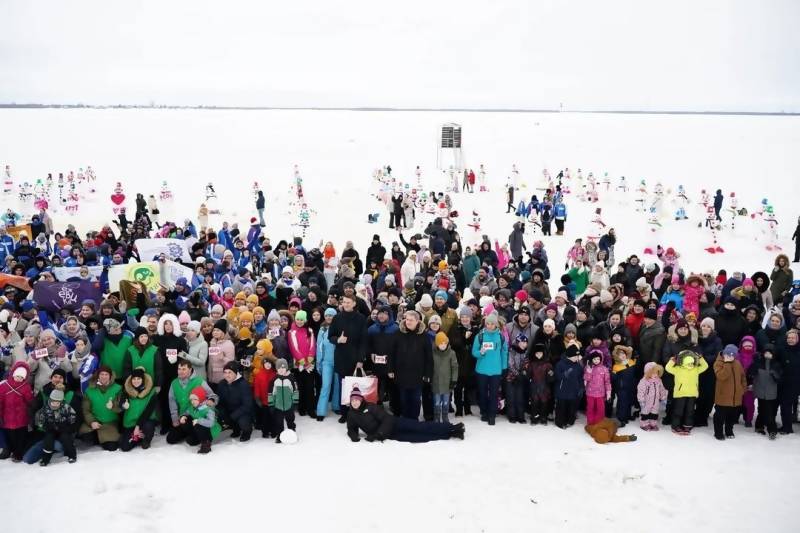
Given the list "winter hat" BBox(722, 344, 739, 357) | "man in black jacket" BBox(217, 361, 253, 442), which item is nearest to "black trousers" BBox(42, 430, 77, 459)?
"man in black jacket" BBox(217, 361, 253, 442)

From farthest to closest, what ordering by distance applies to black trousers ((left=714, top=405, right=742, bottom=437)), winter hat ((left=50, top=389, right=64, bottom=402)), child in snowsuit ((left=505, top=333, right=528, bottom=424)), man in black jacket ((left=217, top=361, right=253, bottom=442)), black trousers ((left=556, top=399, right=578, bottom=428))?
1. child in snowsuit ((left=505, top=333, right=528, bottom=424))
2. black trousers ((left=556, top=399, right=578, bottom=428))
3. black trousers ((left=714, top=405, right=742, bottom=437))
4. man in black jacket ((left=217, top=361, right=253, bottom=442))
5. winter hat ((left=50, top=389, right=64, bottom=402))

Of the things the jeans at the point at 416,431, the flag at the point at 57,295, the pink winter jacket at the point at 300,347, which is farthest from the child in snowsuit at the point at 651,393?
the flag at the point at 57,295

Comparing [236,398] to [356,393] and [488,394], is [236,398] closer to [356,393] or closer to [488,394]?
[356,393]

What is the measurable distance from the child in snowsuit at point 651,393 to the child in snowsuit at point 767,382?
97 centimetres

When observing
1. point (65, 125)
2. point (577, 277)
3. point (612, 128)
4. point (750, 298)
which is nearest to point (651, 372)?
point (750, 298)

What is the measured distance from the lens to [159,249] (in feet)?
38.0

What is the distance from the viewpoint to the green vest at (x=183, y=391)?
6617 mm

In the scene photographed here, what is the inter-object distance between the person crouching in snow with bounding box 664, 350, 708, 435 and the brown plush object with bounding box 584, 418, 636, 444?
66cm

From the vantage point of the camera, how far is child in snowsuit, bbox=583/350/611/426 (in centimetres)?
707

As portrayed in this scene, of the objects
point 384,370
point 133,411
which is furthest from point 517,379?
point 133,411

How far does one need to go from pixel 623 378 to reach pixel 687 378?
68 centimetres

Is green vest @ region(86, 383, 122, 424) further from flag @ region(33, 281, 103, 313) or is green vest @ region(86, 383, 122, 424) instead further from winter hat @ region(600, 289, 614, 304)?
winter hat @ region(600, 289, 614, 304)

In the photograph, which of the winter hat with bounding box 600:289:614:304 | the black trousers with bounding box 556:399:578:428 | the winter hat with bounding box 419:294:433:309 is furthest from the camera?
the winter hat with bounding box 600:289:614:304

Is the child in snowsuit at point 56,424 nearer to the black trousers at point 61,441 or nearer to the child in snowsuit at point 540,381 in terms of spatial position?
the black trousers at point 61,441
